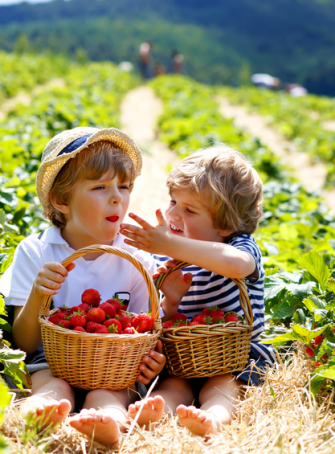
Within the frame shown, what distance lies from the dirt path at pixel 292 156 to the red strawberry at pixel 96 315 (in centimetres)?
545

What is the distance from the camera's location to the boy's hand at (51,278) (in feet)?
6.98

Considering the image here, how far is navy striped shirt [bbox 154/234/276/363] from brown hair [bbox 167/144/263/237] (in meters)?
0.12

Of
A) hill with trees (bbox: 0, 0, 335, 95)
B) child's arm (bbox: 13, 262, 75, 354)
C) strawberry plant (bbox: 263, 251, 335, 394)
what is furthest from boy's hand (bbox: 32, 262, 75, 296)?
hill with trees (bbox: 0, 0, 335, 95)

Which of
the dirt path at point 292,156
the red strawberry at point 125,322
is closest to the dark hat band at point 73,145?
the red strawberry at point 125,322

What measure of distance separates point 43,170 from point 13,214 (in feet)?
3.20

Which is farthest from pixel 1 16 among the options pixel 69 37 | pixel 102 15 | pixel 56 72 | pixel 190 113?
pixel 190 113

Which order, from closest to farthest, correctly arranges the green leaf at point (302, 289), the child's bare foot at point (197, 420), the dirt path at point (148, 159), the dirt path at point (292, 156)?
the child's bare foot at point (197, 420) → the green leaf at point (302, 289) → the dirt path at point (148, 159) → the dirt path at point (292, 156)

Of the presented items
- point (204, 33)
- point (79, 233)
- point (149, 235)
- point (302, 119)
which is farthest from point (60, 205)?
point (204, 33)

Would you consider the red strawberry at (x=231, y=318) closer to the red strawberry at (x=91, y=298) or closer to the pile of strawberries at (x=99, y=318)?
the pile of strawberries at (x=99, y=318)

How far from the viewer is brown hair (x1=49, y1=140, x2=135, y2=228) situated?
2502 millimetres

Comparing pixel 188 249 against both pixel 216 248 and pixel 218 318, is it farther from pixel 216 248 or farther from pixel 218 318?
pixel 218 318

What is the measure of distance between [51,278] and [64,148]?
28.5 inches

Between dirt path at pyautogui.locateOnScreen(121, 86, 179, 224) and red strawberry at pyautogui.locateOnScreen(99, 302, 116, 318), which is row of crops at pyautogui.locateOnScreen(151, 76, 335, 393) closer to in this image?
red strawberry at pyautogui.locateOnScreen(99, 302, 116, 318)

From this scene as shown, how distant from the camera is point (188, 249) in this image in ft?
7.29
